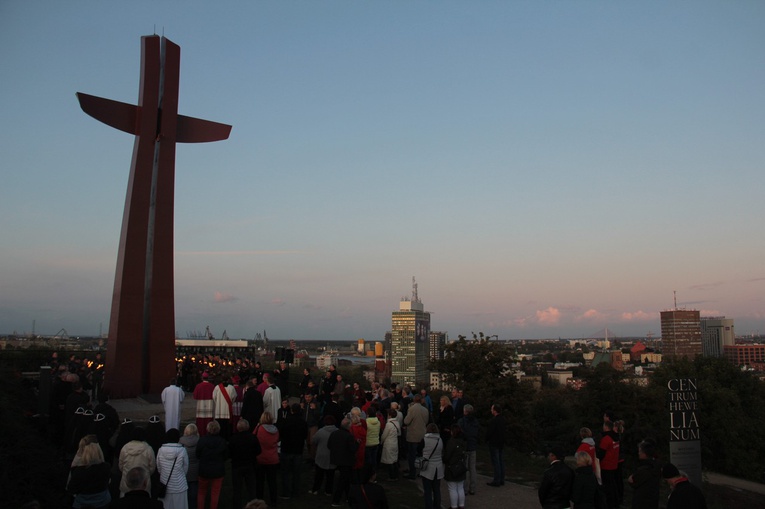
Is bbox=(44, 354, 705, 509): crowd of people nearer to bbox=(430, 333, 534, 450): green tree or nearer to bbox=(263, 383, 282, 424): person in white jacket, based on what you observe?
bbox=(263, 383, 282, 424): person in white jacket

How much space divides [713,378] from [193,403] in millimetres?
31419

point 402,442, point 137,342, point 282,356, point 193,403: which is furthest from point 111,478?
point 282,356

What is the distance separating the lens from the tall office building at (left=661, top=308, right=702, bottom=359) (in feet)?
500

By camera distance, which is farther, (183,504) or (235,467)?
(235,467)

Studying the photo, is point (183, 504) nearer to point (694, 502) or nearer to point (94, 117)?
point (694, 502)

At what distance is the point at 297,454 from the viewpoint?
9.55 m

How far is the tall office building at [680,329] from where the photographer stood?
152375mm

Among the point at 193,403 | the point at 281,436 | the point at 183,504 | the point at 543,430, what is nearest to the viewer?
the point at 183,504

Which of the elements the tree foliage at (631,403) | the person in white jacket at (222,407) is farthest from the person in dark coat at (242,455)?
the tree foliage at (631,403)

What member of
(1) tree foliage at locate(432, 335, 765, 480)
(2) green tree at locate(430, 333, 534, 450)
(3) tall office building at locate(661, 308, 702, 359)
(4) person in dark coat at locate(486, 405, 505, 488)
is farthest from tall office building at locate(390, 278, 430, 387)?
(4) person in dark coat at locate(486, 405, 505, 488)

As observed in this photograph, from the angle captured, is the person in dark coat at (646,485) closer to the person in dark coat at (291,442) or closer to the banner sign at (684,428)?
the banner sign at (684,428)

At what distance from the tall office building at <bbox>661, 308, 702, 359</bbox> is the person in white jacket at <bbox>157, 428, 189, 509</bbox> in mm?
159909

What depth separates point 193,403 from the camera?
55.4 ft

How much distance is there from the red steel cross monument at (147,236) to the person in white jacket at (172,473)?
11541 millimetres
